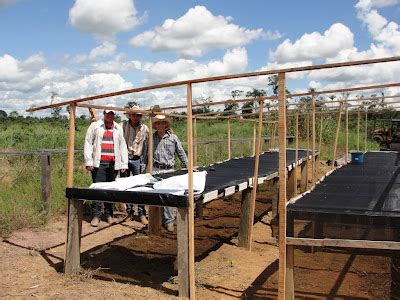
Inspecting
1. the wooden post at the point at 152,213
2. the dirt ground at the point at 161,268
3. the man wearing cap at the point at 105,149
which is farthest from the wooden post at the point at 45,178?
the wooden post at the point at 152,213

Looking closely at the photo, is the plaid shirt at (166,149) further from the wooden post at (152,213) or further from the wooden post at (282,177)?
the wooden post at (282,177)

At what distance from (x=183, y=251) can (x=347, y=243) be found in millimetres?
1475

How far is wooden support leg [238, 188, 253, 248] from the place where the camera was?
571 cm

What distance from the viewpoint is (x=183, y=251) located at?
3949mm

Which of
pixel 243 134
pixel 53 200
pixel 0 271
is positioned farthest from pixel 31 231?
pixel 243 134

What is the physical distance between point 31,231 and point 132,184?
7.24 feet

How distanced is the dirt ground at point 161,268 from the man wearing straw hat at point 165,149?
292 millimetres

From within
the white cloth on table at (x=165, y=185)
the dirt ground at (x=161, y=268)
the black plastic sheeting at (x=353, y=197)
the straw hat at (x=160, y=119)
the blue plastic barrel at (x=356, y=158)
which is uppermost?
the straw hat at (x=160, y=119)

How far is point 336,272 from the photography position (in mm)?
4621

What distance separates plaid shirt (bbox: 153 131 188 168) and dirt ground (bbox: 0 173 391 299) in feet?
3.55

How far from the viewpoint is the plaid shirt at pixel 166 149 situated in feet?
21.0

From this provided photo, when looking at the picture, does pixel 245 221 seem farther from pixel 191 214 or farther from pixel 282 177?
pixel 282 177

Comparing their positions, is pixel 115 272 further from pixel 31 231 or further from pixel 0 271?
pixel 31 231

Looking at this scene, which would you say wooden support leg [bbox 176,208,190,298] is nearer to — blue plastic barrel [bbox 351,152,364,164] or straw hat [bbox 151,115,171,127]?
straw hat [bbox 151,115,171,127]
